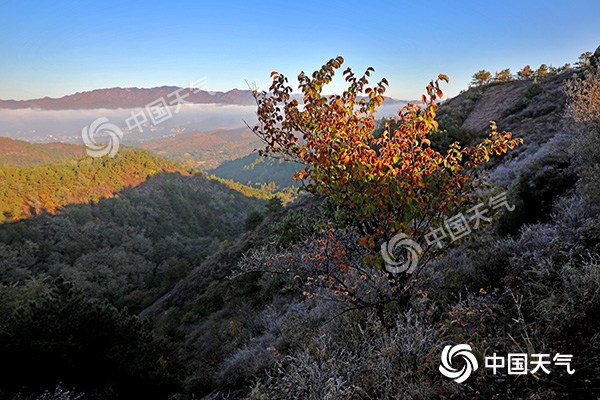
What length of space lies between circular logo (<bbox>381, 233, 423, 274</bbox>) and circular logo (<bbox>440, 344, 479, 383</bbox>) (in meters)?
1.05

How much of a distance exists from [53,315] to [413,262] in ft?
34.8

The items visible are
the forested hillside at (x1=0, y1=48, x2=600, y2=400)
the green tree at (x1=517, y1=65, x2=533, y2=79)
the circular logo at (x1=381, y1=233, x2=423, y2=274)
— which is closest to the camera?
the forested hillside at (x1=0, y1=48, x2=600, y2=400)

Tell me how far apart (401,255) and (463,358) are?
1.40 m

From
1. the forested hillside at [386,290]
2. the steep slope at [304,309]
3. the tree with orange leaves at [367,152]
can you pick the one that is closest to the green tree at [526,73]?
the steep slope at [304,309]

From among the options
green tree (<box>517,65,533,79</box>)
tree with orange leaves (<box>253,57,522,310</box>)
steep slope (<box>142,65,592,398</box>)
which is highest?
green tree (<box>517,65,533,79</box>)

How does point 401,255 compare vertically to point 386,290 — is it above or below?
above

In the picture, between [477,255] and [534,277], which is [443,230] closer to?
[534,277]

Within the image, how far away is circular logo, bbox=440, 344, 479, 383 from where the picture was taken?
10.3ft

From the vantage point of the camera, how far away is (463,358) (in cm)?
342

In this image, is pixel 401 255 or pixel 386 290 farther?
pixel 386 290

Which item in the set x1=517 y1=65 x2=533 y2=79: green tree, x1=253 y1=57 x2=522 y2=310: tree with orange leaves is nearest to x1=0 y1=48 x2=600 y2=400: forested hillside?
x1=253 y1=57 x2=522 y2=310: tree with orange leaves

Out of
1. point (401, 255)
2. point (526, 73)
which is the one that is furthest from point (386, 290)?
point (526, 73)

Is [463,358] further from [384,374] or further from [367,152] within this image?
[367,152]

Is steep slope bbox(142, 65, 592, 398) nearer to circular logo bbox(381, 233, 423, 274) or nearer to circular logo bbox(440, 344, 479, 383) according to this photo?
circular logo bbox(440, 344, 479, 383)
